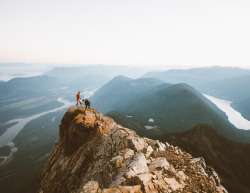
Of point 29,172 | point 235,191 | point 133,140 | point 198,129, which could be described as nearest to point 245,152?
point 198,129

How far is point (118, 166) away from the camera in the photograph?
1916 cm

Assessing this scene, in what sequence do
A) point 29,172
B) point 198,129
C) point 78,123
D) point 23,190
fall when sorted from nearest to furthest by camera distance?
1. point 78,123
2. point 198,129
3. point 23,190
4. point 29,172

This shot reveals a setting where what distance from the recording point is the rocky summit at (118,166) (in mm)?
15773

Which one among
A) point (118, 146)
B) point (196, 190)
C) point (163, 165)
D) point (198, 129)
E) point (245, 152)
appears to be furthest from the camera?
point (198, 129)

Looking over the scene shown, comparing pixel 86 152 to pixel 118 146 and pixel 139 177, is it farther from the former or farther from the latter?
pixel 139 177

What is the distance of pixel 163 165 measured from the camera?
62.0 ft

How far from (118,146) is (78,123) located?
13.2 m

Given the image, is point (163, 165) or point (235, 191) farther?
point (235, 191)

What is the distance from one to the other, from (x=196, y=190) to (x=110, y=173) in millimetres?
10958

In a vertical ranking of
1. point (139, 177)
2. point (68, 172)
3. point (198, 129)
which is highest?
point (139, 177)

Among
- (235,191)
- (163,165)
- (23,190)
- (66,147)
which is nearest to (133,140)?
(163,165)

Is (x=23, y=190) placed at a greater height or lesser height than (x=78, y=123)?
lesser

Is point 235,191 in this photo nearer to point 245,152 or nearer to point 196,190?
point 245,152

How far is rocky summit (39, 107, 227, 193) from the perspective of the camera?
15.8m
